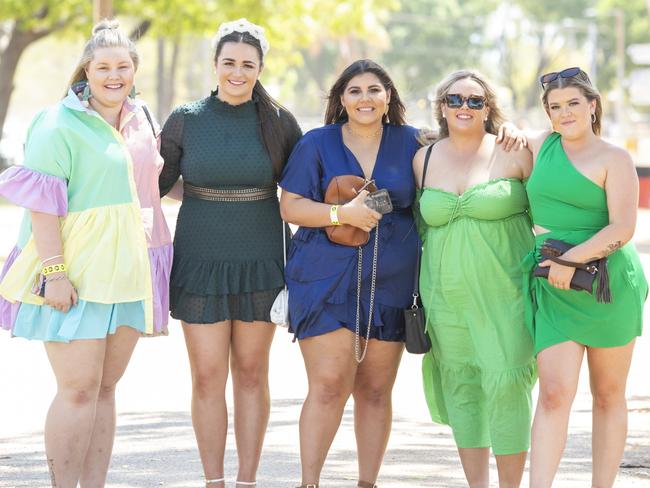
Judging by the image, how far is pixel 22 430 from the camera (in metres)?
8.02

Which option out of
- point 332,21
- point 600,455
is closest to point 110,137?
point 600,455

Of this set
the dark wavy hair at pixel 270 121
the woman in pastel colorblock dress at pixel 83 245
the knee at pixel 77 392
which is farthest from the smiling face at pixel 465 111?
the knee at pixel 77 392

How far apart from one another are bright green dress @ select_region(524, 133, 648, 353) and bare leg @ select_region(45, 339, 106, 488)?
193 cm

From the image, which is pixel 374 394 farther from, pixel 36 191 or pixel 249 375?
pixel 36 191

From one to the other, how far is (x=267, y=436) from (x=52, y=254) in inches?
103

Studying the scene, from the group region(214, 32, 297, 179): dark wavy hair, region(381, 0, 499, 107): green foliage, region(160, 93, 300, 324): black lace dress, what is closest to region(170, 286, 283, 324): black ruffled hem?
region(160, 93, 300, 324): black lace dress

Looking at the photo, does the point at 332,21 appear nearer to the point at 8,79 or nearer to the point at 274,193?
the point at 8,79

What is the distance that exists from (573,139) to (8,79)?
25606 millimetres

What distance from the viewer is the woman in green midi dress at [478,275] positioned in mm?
6020

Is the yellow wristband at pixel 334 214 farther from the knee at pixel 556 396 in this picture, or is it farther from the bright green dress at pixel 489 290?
the knee at pixel 556 396

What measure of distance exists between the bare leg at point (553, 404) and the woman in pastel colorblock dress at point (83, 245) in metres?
1.72

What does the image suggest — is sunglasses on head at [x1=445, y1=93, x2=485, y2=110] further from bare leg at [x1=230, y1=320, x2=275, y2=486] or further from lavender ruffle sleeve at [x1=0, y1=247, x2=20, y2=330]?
lavender ruffle sleeve at [x1=0, y1=247, x2=20, y2=330]

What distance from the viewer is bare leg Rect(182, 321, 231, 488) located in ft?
20.5

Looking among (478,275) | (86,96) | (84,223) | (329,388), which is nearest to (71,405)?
(84,223)
